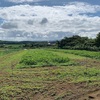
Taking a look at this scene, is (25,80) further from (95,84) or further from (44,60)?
(44,60)

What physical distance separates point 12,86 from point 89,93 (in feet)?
18.9

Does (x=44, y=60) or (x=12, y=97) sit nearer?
(x=12, y=97)

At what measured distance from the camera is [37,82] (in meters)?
21.3

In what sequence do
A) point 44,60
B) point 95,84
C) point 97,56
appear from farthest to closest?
point 97,56, point 44,60, point 95,84

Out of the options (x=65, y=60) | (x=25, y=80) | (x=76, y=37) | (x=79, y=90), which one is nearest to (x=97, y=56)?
(x=65, y=60)

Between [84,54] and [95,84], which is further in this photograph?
[84,54]

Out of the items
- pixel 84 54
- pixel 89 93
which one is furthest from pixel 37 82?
pixel 84 54

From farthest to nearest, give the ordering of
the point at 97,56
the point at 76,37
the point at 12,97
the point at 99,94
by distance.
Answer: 1. the point at 76,37
2. the point at 97,56
3. the point at 12,97
4. the point at 99,94

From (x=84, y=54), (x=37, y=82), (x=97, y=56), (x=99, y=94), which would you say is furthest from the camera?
(x=84, y=54)

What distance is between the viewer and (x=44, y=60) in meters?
37.3

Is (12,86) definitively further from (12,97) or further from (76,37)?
(76,37)

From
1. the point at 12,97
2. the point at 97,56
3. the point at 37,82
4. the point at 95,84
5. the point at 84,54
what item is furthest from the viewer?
the point at 84,54

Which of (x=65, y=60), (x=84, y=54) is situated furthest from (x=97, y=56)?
(x=65, y=60)

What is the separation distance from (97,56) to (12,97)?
108 ft
